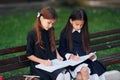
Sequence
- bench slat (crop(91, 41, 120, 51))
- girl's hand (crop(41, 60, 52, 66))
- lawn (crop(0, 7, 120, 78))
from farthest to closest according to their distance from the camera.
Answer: lawn (crop(0, 7, 120, 78))
bench slat (crop(91, 41, 120, 51))
girl's hand (crop(41, 60, 52, 66))

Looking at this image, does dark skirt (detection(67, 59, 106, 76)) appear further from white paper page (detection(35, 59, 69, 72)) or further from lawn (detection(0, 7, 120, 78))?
lawn (detection(0, 7, 120, 78))

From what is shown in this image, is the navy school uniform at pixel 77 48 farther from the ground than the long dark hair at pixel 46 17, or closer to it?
closer to it

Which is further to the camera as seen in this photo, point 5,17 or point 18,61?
point 5,17

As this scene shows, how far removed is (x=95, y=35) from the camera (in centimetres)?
691

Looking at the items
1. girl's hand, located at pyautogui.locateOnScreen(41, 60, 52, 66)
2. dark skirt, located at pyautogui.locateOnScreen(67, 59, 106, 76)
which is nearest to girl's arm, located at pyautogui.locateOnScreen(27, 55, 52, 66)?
girl's hand, located at pyautogui.locateOnScreen(41, 60, 52, 66)

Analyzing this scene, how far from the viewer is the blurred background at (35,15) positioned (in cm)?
1027

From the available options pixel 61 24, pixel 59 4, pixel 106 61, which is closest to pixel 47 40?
pixel 106 61

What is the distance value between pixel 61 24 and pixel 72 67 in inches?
226

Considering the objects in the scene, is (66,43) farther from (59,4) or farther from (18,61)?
(59,4)

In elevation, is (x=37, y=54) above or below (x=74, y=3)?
above

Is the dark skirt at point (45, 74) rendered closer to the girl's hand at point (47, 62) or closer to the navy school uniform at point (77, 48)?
the girl's hand at point (47, 62)

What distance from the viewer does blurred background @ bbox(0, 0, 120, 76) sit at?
10270mm

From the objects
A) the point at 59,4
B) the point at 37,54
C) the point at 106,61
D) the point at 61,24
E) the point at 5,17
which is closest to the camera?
the point at 37,54

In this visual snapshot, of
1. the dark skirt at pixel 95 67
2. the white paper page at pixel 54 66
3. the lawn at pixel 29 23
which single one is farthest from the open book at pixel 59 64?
the lawn at pixel 29 23
